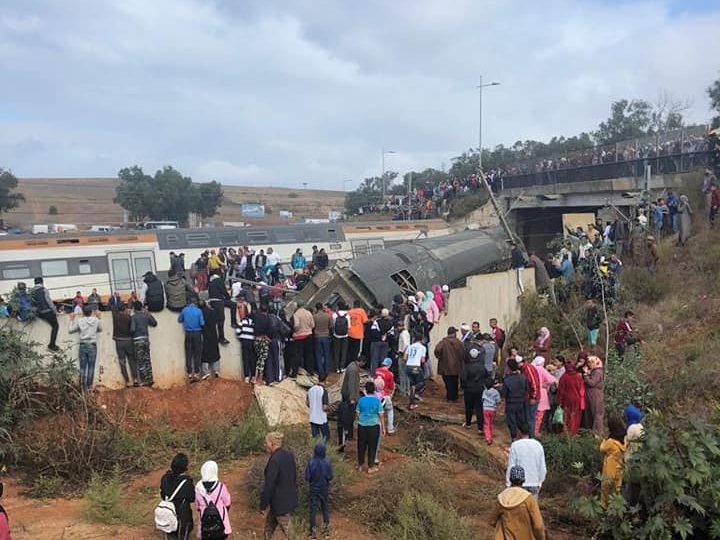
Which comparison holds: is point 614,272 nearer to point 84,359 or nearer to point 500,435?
point 500,435

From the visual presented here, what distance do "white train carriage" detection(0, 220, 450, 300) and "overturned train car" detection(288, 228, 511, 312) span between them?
7629 millimetres

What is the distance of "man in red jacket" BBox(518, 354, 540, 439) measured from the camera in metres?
10.7

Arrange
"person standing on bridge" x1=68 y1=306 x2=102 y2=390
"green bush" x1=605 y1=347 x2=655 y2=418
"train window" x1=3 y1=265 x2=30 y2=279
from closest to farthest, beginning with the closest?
"green bush" x1=605 y1=347 x2=655 y2=418, "person standing on bridge" x1=68 y1=306 x2=102 y2=390, "train window" x1=3 y1=265 x2=30 y2=279

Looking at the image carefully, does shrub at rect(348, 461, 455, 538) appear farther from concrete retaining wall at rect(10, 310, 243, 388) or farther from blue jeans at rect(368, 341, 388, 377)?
concrete retaining wall at rect(10, 310, 243, 388)

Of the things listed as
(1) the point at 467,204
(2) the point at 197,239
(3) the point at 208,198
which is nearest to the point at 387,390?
(2) the point at 197,239

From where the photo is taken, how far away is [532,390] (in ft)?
35.0

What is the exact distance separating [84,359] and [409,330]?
6586mm

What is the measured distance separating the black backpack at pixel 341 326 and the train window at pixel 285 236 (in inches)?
510

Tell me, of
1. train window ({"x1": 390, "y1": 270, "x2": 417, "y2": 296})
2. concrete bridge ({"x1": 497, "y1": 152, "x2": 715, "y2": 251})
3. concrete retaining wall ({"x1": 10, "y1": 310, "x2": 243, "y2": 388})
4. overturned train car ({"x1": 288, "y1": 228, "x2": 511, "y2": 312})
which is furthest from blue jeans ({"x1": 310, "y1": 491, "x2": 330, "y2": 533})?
concrete bridge ({"x1": 497, "y1": 152, "x2": 715, "y2": 251})

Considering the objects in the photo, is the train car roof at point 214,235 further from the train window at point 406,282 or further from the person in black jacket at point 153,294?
the person in black jacket at point 153,294

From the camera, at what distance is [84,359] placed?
1212cm

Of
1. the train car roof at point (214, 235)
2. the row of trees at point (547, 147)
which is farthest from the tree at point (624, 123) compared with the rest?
the train car roof at point (214, 235)

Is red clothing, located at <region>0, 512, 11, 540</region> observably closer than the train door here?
Yes

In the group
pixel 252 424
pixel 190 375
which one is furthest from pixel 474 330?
pixel 190 375
